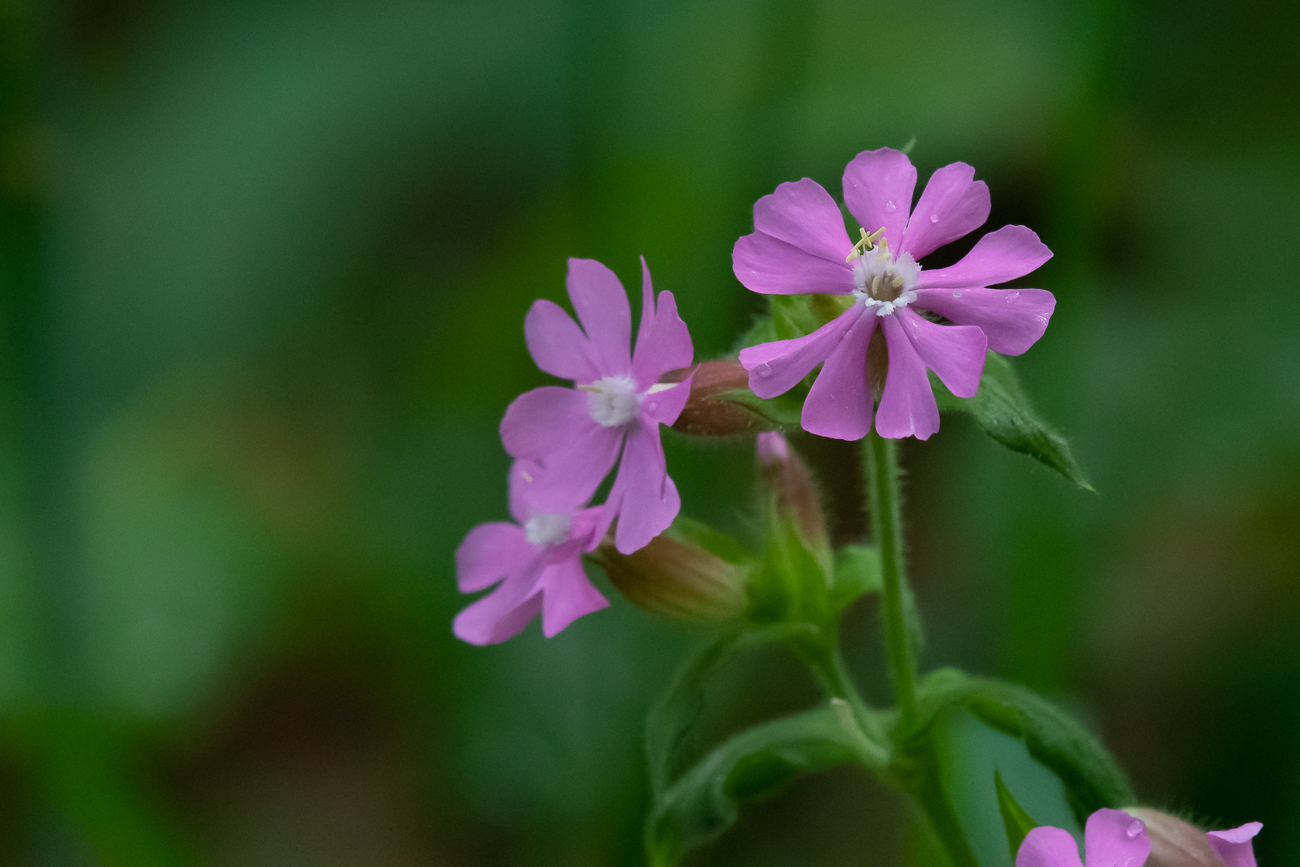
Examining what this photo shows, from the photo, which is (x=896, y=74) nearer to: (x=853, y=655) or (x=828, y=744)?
(x=853, y=655)

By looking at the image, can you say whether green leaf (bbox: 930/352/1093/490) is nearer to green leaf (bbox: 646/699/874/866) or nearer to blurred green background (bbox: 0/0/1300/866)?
green leaf (bbox: 646/699/874/866)

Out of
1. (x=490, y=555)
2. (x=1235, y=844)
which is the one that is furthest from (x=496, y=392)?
(x=1235, y=844)

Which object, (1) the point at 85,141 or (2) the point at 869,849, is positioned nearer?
(2) the point at 869,849

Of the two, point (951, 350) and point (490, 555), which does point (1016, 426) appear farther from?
point (490, 555)

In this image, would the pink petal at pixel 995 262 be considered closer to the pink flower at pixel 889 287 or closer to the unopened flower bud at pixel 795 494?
the pink flower at pixel 889 287

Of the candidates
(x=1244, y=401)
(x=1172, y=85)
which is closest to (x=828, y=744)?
(x=1244, y=401)

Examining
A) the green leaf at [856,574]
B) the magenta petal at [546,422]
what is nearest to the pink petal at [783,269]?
the magenta petal at [546,422]
